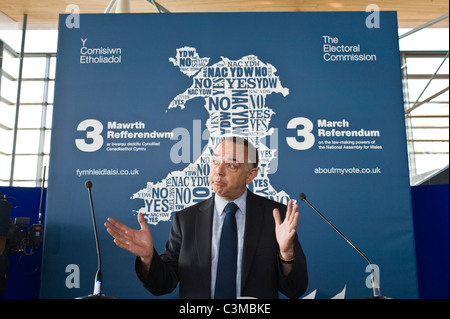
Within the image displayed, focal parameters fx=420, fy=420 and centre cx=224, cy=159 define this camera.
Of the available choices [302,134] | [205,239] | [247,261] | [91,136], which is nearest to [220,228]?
[205,239]

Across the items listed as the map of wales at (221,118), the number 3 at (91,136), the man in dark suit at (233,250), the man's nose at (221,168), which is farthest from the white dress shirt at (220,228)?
the number 3 at (91,136)

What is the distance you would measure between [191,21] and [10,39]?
5.13 m

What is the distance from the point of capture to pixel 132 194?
10.5 ft

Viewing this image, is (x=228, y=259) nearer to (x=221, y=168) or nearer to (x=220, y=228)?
(x=220, y=228)

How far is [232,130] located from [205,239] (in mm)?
1001

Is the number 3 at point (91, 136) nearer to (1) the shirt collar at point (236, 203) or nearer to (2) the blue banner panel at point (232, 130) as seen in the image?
(2) the blue banner panel at point (232, 130)

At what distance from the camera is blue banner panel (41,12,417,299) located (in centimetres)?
308

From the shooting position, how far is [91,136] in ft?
10.7

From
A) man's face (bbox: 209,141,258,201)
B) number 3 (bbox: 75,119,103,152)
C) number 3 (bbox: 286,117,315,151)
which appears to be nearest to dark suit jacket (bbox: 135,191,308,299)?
man's face (bbox: 209,141,258,201)

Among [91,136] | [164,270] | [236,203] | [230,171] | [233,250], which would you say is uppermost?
[91,136]

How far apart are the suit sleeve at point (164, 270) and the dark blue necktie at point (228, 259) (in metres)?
0.26

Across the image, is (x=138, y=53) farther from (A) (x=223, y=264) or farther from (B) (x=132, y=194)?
(A) (x=223, y=264)
